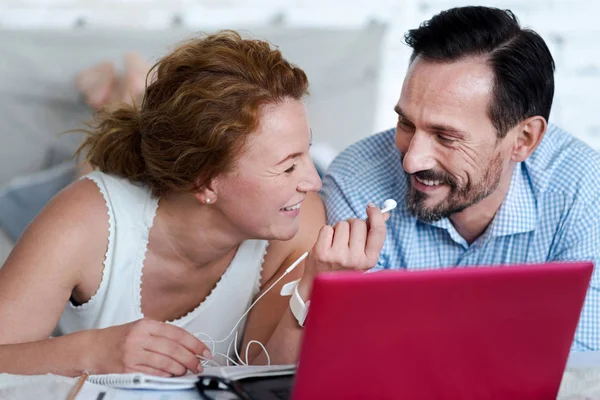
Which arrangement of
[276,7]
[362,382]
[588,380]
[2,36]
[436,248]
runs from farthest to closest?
[276,7] → [2,36] → [436,248] → [588,380] → [362,382]

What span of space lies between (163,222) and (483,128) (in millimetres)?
690

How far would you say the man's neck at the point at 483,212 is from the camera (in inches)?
67.1

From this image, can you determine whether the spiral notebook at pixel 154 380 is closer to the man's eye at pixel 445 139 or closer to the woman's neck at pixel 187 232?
the woman's neck at pixel 187 232

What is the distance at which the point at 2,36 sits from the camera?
2.55 m

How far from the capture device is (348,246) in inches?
48.6

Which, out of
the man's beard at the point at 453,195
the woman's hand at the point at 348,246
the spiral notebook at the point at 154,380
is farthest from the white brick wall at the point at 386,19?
the spiral notebook at the point at 154,380

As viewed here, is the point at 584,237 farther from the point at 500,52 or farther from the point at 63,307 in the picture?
the point at 63,307

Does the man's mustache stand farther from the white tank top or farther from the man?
the white tank top

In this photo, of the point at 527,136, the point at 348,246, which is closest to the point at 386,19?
the point at 527,136

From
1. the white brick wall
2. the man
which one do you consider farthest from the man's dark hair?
the white brick wall

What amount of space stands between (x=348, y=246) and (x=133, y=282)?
0.51 m

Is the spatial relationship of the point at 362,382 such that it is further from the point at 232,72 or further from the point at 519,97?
the point at 519,97

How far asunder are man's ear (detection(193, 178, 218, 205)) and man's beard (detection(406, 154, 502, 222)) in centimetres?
44

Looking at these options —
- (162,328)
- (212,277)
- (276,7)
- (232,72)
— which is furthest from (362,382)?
(276,7)
